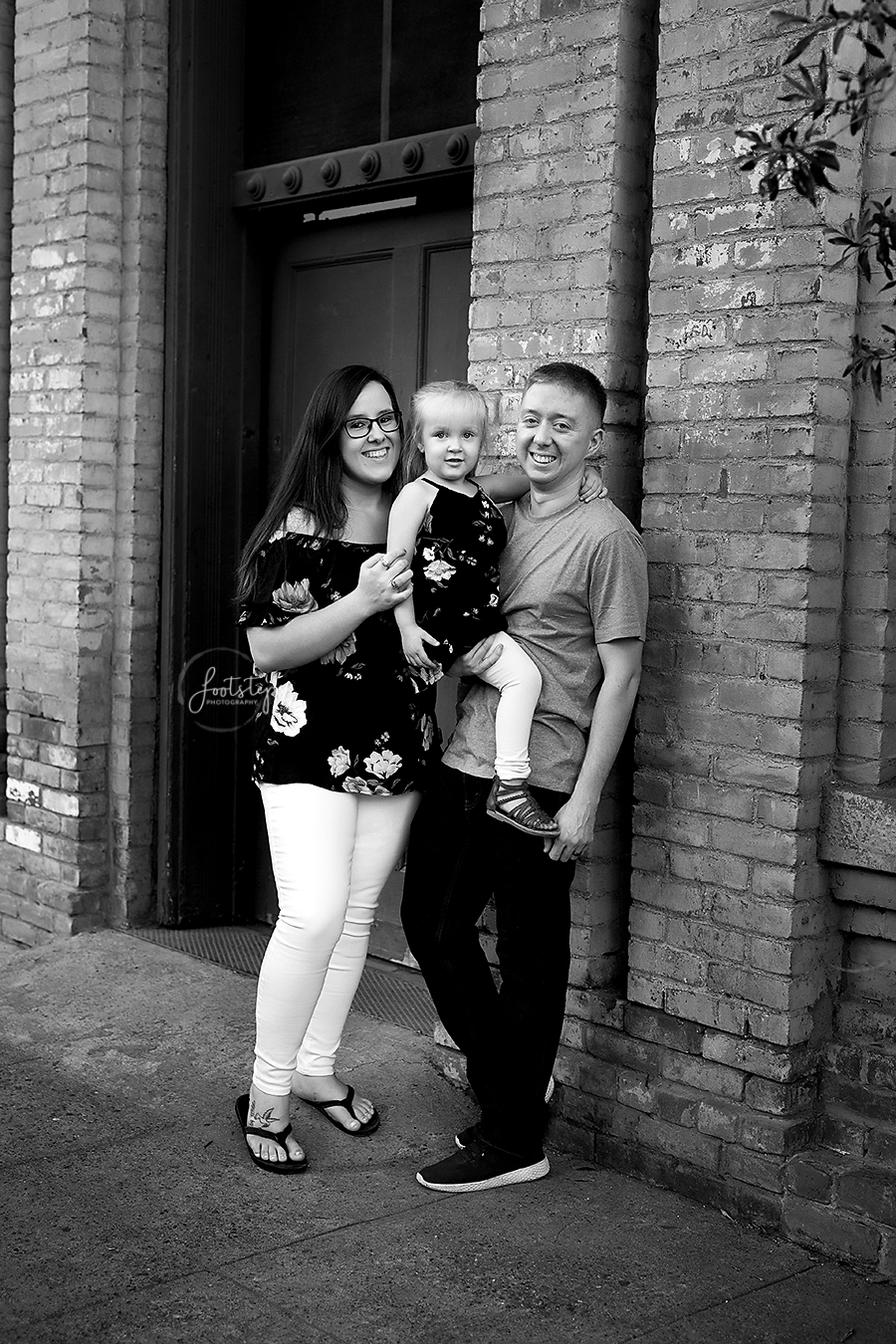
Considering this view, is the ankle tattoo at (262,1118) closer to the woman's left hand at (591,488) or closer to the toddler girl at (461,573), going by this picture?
the toddler girl at (461,573)

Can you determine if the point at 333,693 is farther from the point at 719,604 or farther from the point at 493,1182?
the point at 493,1182

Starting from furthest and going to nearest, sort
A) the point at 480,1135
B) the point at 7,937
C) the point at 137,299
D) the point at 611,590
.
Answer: the point at 7,937
the point at 137,299
the point at 480,1135
the point at 611,590

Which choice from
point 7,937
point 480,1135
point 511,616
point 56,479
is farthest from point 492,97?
point 7,937

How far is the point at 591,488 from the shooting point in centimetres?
367

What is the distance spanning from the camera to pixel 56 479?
18.9 ft

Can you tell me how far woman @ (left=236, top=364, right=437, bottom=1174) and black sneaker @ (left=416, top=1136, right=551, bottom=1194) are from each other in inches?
14.0

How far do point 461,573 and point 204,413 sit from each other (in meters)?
2.41

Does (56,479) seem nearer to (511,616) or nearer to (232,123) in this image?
(232,123)

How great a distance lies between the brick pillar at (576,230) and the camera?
394 centimetres

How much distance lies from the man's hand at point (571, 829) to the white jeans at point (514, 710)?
0.13m

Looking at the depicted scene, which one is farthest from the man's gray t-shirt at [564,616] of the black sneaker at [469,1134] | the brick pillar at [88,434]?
the brick pillar at [88,434]

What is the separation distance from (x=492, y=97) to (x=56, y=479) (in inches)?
96.4

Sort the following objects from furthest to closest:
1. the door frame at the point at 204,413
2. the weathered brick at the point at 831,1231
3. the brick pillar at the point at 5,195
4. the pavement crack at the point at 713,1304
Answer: the brick pillar at the point at 5,195 < the door frame at the point at 204,413 < the weathered brick at the point at 831,1231 < the pavement crack at the point at 713,1304

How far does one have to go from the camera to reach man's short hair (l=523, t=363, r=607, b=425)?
353 cm
